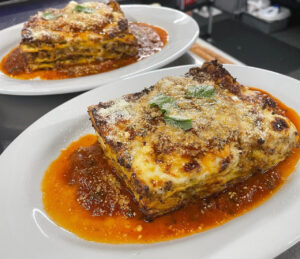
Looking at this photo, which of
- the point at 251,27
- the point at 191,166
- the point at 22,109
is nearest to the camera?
the point at 191,166

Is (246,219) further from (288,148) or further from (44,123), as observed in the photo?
(44,123)

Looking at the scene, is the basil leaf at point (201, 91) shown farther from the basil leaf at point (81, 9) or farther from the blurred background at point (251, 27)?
the blurred background at point (251, 27)

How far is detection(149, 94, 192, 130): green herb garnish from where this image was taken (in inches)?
66.4

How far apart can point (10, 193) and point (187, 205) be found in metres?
0.94

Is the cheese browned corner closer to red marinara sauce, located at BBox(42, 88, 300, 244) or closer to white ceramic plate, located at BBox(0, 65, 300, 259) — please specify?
red marinara sauce, located at BBox(42, 88, 300, 244)

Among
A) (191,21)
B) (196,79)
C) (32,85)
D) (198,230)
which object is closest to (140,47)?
(191,21)

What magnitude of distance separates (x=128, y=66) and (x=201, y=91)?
1212mm

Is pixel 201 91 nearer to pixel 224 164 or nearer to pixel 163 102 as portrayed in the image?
pixel 163 102

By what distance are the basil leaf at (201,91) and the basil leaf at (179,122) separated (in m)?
0.24

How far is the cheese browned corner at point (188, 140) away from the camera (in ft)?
5.07

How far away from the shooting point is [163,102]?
6.05ft

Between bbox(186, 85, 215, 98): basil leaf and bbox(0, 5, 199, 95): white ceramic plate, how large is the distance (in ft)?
3.09

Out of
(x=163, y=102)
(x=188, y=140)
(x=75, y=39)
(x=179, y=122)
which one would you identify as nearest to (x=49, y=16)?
(x=75, y=39)

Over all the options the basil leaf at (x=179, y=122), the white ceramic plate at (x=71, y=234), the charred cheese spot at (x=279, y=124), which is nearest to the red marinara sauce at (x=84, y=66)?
the white ceramic plate at (x=71, y=234)
